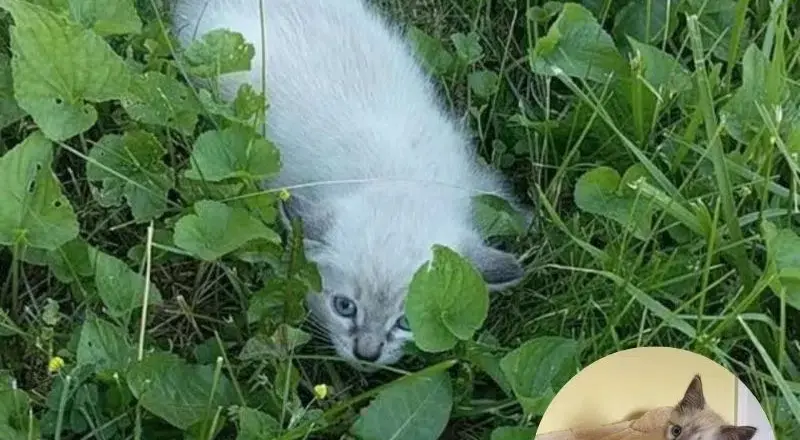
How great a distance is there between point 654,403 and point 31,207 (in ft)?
2.58

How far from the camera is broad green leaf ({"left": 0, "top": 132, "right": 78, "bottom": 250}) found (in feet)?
5.33

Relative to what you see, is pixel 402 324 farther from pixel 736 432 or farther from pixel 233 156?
pixel 736 432

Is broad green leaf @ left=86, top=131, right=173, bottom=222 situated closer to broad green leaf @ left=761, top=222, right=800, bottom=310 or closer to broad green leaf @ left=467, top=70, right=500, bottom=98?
broad green leaf @ left=467, top=70, right=500, bottom=98

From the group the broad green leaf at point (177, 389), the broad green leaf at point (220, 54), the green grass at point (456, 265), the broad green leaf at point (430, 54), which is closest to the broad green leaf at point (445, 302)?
the green grass at point (456, 265)

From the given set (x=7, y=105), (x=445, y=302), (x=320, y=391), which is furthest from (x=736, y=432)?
(x=7, y=105)

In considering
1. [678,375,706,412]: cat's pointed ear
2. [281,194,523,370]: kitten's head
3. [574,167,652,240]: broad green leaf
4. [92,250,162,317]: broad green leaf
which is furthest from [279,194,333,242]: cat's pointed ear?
[678,375,706,412]: cat's pointed ear

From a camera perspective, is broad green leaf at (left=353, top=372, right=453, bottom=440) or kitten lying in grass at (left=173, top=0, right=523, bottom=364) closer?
broad green leaf at (left=353, top=372, right=453, bottom=440)

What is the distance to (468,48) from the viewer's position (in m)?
2.10

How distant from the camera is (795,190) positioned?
1778mm

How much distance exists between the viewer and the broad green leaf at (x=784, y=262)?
5.21ft

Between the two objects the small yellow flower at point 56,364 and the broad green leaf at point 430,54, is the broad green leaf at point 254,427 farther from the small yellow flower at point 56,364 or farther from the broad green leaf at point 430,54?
the broad green leaf at point 430,54

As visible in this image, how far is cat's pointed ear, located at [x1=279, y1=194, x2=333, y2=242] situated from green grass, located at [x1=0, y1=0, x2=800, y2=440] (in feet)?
0.31

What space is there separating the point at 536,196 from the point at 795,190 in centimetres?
38

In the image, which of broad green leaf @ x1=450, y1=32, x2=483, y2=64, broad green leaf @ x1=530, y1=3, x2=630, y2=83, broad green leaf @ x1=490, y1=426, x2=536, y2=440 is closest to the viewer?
broad green leaf @ x1=490, y1=426, x2=536, y2=440
